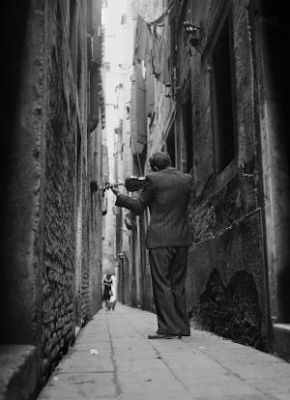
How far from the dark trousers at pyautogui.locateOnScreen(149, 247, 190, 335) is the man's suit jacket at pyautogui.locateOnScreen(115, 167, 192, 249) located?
101 mm

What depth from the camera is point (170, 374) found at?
2.79 meters

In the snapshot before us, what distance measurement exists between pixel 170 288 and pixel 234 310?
2.07 feet

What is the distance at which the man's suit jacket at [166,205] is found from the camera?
479 cm

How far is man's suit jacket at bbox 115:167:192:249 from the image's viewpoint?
189 inches

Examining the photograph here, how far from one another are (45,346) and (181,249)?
7.19 feet

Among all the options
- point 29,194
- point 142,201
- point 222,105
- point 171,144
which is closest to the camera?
point 29,194

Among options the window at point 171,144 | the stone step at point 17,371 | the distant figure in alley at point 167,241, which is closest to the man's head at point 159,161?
the distant figure in alley at point 167,241

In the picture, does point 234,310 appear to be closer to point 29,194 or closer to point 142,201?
point 142,201

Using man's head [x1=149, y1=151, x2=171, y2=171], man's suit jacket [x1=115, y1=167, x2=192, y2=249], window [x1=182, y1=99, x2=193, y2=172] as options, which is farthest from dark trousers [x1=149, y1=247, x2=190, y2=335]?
window [x1=182, y1=99, x2=193, y2=172]

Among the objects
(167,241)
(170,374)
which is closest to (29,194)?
(170,374)

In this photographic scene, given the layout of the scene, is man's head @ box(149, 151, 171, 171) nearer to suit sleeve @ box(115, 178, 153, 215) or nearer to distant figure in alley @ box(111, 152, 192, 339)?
distant figure in alley @ box(111, 152, 192, 339)

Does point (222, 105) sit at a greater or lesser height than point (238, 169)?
greater

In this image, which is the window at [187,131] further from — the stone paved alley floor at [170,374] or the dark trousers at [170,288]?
the stone paved alley floor at [170,374]

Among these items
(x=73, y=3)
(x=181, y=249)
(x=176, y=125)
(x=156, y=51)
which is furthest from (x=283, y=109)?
(x=156, y=51)
